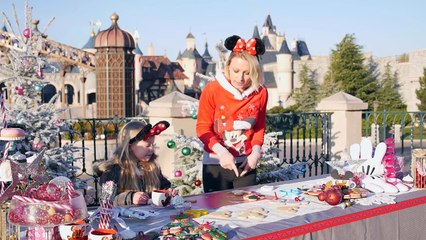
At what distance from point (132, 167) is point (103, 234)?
45.5 inches

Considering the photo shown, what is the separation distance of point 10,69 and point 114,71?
1047 centimetres

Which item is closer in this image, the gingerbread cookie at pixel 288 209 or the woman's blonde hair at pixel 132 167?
the gingerbread cookie at pixel 288 209

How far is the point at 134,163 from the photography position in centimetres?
293

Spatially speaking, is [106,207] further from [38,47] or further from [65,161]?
[38,47]

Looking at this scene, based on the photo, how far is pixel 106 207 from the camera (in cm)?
196

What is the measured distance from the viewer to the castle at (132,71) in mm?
16000

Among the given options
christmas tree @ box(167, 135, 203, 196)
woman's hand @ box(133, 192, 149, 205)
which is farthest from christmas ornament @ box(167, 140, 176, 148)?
woman's hand @ box(133, 192, 149, 205)

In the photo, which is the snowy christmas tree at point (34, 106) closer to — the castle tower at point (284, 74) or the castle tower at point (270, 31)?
the castle tower at point (284, 74)

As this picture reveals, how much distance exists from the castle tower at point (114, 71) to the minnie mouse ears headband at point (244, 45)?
41.5 feet

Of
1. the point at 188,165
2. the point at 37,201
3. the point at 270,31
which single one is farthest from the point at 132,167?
the point at 270,31

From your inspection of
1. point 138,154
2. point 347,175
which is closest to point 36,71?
point 138,154

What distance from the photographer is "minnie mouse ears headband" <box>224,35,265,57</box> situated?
3115 mm

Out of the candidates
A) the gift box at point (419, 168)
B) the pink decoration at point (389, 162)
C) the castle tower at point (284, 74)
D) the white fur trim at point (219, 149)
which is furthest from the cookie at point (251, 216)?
the castle tower at point (284, 74)

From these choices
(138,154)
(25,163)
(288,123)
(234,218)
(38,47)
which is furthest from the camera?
(288,123)
